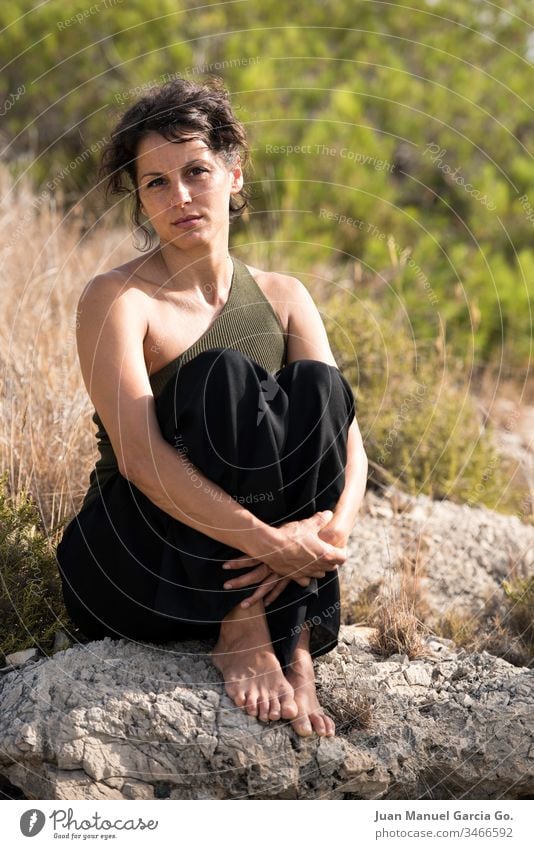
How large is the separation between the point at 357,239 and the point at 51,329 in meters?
2.82

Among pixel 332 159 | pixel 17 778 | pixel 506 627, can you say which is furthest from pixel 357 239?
pixel 17 778

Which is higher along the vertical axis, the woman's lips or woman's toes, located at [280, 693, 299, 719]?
the woman's lips

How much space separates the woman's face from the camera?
2.51 m

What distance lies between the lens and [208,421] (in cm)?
229

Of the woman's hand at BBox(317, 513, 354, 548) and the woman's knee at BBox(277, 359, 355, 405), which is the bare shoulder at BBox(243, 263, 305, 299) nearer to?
the woman's knee at BBox(277, 359, 355, 405)

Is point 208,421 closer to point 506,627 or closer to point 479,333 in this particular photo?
point 506,627

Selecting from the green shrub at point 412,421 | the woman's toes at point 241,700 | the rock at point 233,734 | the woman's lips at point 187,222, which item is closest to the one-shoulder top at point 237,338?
the woman's lips at point 187,222

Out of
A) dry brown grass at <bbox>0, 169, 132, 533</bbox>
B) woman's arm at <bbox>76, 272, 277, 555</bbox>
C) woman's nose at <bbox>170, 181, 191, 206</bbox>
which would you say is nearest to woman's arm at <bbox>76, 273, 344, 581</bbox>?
woman's arm at <bbox>76, 272, 277, 555</bbox>

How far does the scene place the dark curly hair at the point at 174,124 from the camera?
A: 253cm

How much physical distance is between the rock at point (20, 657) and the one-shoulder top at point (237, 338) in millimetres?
401

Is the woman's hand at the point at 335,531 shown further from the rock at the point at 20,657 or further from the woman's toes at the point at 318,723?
the rock at the point at 20,657

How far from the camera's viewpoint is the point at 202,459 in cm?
230

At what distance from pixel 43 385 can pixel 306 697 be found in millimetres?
1520

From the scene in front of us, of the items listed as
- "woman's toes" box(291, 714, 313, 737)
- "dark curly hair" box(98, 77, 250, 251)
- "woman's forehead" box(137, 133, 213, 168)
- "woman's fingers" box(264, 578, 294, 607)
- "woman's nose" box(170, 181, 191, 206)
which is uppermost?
"dark curly hair" box(98, 77, 250, 251)
